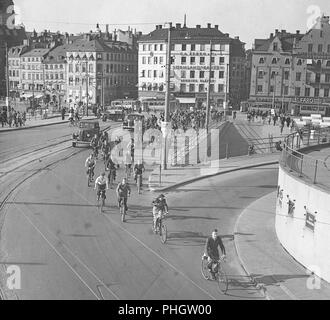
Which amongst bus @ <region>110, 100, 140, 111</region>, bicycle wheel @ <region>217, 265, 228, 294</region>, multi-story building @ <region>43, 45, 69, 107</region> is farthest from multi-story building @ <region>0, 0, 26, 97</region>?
bicycle wheel @ <region>217, 265, 228, 294</region>

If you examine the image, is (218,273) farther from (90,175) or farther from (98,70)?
(98,70)

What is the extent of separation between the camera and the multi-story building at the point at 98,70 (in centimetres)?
9412

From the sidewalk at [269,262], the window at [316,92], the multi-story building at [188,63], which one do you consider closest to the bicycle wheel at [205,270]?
the sidewalk at [269,262]

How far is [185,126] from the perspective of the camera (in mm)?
45812

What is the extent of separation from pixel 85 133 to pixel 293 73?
175ft

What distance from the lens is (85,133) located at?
3722cm

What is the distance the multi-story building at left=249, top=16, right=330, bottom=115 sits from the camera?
78931 mm

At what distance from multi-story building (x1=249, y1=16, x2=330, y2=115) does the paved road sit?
59.9 m

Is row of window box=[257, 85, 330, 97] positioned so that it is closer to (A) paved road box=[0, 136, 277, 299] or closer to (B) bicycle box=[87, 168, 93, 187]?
(A) paved road box=[0, 136, 277, 299]

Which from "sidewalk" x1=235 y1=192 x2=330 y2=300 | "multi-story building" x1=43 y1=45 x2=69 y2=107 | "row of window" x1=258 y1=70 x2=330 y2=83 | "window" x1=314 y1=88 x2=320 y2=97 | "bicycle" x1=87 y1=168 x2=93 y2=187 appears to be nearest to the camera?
"sidewalk" x1=235 y1=192 x2=330 y2=300

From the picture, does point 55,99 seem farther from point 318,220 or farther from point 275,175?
point 318,220

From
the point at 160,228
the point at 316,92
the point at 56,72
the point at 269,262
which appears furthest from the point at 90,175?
the point at 56,72
